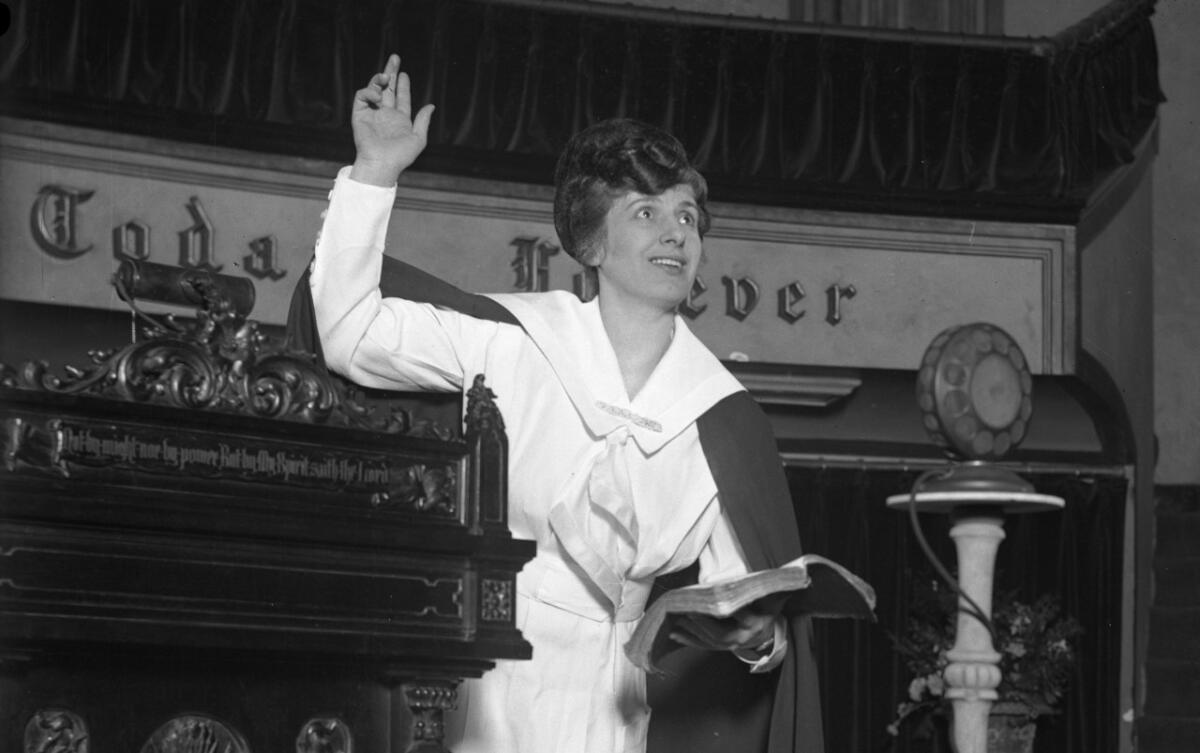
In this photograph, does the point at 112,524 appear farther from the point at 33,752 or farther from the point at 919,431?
the point at 919,431

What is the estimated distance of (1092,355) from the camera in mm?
10031

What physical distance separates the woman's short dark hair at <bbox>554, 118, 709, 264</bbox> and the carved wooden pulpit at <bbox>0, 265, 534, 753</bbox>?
0.58 m

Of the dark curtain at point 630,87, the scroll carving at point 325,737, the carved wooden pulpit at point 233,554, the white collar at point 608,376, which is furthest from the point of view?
the dark curtain at point 630,87

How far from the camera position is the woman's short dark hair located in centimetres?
315

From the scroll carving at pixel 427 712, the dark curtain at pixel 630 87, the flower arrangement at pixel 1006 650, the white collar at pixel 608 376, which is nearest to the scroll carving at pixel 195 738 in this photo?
the scroll carving at pixel 427 712

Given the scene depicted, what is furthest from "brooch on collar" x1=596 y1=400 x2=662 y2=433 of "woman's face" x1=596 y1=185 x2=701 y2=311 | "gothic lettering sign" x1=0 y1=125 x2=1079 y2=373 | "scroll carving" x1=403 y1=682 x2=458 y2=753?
"gothic lettering sign" x1=0 y1=125 x2=1079 y2=373

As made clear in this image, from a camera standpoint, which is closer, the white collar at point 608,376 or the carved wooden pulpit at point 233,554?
the carved wooden pulpit at point 233,554

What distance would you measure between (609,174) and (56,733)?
133 centimetres

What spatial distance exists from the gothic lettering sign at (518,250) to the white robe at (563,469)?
14.3 feet

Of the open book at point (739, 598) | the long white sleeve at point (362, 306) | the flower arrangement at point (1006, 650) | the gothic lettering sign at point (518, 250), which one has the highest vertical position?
the gothic lettering sign at point (518, 250)

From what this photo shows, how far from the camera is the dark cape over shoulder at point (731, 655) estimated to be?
295 centimetres

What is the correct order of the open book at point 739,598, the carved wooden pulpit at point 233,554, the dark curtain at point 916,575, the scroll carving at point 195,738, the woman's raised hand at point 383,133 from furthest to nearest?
the dark curtain at point 916,575, the woman's raised hand at point 383,133, the open book at point 739,598, the scroll carving at point 195,738, the carved wooden pulpit at point 233,554

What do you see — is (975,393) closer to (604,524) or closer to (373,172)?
(604,524)

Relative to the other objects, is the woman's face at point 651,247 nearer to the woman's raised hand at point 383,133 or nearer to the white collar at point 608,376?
the white collar at point 608,376
